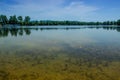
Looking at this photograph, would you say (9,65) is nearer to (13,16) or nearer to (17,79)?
(17,79)

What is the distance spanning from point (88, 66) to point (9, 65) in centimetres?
447

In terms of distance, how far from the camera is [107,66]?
979 centimetres

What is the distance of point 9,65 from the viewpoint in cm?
1002

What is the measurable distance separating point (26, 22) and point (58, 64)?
366ft

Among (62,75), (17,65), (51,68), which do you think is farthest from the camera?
(17,65)

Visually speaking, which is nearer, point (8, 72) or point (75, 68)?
point (8, 72)

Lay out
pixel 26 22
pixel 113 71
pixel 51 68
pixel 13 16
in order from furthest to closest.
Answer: pixel 26 22 < pixel 13 16 < pixel 51 68 < pixel 113 71

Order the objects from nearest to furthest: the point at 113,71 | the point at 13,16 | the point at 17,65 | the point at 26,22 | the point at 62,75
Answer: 1. the point at 62,75
2. the point at 113,71
3. the point at 17,65
4. the point at 13,16
5. the point at 26,22

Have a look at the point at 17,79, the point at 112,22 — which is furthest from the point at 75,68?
the point at 112,22

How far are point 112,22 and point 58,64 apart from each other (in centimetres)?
16413

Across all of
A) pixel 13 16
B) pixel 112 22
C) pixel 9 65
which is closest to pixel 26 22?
pixel 13 16

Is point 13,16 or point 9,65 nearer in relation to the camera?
point 9,65

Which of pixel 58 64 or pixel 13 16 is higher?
pixel 13 16

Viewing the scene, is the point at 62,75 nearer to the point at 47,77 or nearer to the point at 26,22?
the point at 47,77
